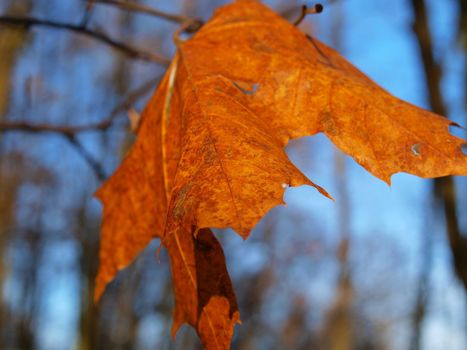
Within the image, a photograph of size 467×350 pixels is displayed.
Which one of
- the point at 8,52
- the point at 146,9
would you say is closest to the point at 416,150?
the point at 146,9

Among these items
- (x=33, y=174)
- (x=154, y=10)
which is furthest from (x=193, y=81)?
(x=33, y=174)

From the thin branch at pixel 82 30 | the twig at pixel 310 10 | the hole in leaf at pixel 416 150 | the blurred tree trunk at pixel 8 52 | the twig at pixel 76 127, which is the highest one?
the twig at pixel 310 10

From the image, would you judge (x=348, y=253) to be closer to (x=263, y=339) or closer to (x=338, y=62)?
(x=263, y=339)

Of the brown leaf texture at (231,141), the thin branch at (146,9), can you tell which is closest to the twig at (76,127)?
the thin branch at (146,9)

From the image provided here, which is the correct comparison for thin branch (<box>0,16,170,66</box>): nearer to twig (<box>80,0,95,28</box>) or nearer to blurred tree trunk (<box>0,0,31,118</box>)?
twig (<box>80,0,95,28</box>)

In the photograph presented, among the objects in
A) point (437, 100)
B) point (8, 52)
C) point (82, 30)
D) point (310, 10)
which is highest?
point (310, 10)

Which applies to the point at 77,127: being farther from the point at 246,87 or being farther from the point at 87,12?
the point at 246,87

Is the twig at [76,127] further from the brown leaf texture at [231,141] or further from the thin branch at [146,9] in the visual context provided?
the brown leaf texture at [231,141]
